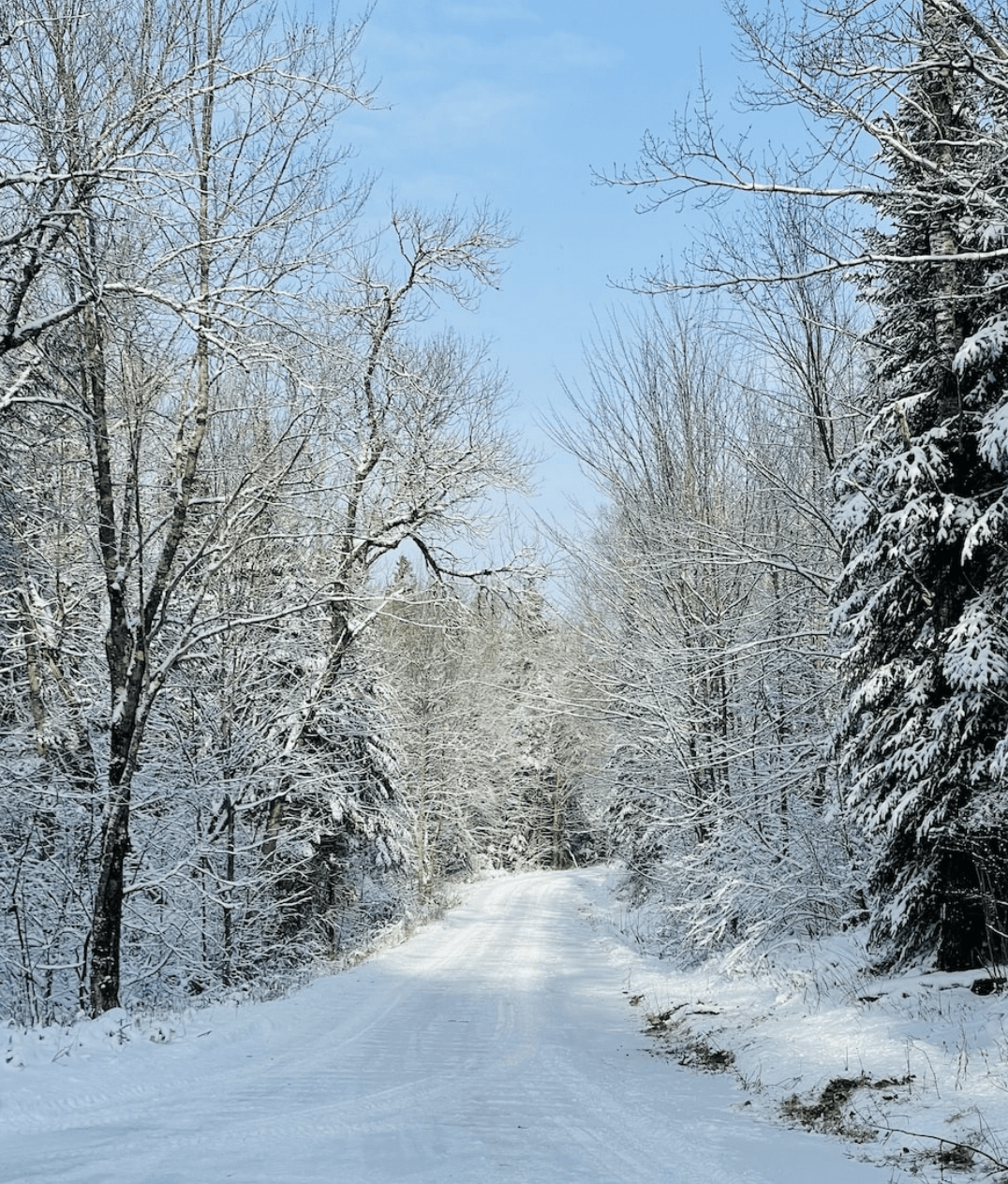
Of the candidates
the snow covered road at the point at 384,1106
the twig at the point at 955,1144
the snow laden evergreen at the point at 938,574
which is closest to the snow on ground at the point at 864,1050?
the twig at the point at 955,1144

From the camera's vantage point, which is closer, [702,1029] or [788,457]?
[702,1029]

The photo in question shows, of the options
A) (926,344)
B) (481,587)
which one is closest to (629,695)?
(481,587)

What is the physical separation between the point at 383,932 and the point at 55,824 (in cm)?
1091

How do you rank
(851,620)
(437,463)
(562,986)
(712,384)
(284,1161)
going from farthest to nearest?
(712,384) < (437,463) < (562,986) < (851,620) < (284,1161)

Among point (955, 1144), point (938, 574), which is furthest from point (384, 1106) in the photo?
point (938, 574)

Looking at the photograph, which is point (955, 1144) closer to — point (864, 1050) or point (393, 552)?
point (864, 1050)

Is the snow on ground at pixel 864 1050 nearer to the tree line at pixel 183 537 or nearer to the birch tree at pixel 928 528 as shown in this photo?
the birch tree at pixel 928 528

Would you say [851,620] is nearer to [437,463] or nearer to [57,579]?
[437,463]

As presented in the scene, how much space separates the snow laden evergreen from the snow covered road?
2508 mm

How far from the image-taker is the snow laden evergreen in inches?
282

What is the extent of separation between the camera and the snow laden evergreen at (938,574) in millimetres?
7160

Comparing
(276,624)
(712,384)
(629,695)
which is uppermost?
(712,384)

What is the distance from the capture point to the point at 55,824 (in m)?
12.0

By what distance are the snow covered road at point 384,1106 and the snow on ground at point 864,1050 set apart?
0.35m
